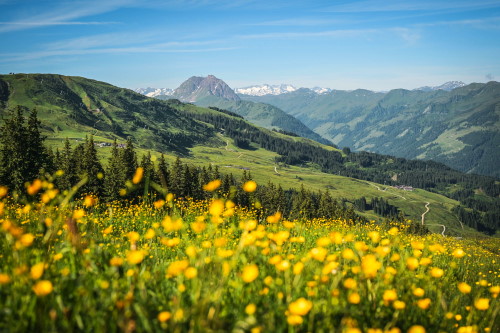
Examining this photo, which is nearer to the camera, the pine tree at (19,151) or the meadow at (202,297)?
→ the meadow at (202,297)

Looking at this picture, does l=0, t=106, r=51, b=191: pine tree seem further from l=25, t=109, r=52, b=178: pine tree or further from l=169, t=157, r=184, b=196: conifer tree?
l=169, t=157, r=184, b=196: conifer tree

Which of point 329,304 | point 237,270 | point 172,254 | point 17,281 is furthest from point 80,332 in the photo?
point 172,254

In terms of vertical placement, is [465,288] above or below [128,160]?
above

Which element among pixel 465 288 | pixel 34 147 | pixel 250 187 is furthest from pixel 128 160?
pixel 465 288

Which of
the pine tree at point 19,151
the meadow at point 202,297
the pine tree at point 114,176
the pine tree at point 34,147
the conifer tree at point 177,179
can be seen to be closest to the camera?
the meadow at point 202,297

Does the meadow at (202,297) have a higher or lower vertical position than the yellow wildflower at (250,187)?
lower

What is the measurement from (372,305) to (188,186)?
66.8 m

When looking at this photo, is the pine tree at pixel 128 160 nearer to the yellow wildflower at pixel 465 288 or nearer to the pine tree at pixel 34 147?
the pine tree at pixel 34 147

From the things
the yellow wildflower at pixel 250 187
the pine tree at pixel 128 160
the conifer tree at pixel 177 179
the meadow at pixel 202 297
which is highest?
the yellow wildflower at pixel 250 187

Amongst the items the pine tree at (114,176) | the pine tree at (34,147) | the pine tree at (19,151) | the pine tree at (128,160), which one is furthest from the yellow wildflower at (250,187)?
the pine tree at (114,176)

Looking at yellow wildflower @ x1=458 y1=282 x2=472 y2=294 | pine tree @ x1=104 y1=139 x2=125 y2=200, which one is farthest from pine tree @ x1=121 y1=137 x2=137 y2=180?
yellow wildflower @ x1=458 y1=282 x2=472 y2=294

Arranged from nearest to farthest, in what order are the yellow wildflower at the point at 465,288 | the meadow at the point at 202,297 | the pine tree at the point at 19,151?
the meadow at the point at 202,297 → the yellow wildflower at the point at 465,288 → the pine tree at the point at 19,151

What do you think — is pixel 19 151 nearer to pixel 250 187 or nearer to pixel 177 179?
pixel 177 179

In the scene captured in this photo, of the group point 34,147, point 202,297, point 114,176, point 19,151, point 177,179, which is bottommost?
point 177,179
